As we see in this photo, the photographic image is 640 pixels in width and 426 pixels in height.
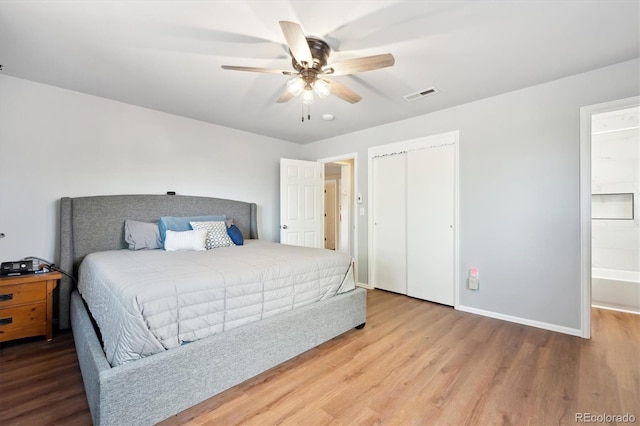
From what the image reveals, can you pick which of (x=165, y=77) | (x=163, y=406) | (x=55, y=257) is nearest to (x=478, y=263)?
(x=163, y=406)

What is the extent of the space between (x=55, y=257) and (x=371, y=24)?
11.7 ft

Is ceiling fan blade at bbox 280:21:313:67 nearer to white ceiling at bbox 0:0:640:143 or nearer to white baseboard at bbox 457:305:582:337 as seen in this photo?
white ceiling at bbox 0:0:640:143

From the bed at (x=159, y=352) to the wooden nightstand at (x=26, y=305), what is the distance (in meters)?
0.22

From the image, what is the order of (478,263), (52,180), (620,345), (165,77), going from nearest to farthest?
1. (620,345)
2. (165,77)
3. (52,180)
4. (478,263)

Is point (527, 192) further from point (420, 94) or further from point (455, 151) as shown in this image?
point (420, 94)

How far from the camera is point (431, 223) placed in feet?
11.5

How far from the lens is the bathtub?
3123 mm

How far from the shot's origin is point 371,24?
6.04 feet

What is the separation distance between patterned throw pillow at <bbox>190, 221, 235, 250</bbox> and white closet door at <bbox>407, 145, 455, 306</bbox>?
2341mm

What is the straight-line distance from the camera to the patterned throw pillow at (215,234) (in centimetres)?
307

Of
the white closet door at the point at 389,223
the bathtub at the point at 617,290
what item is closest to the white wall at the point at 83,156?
the white closet door at the point at 389,223

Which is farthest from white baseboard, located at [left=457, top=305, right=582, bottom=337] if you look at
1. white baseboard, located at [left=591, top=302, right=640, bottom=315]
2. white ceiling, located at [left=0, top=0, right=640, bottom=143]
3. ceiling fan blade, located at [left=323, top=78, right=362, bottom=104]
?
ceiling fan blade, located at [left=323, top=78, right=362, bottom=104]

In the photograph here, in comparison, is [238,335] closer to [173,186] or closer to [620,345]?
[173,186]

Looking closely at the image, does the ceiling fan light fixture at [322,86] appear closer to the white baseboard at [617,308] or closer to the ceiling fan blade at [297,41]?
the ceiling fan blade at [297,41]
